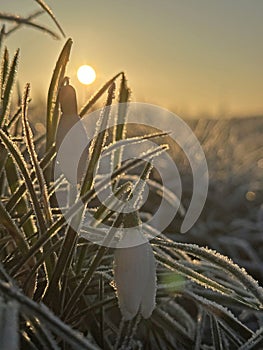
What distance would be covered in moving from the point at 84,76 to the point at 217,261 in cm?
85

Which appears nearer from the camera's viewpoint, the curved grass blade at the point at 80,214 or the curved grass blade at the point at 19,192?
the curved grass blade at the point at 80,214

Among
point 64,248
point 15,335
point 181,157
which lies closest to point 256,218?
point 181,157

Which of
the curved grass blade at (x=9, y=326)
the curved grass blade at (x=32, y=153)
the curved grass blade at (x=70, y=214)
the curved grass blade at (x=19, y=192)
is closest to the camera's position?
the curved grass blade at (x=9, y=326)

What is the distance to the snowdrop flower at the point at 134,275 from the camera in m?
0.73

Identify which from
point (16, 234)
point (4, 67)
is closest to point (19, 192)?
point (16, 234)

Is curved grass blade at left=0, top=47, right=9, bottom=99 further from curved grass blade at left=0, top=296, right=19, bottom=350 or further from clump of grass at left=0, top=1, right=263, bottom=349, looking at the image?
curved grass blade at left=0, top=296, right=19, bottom=350

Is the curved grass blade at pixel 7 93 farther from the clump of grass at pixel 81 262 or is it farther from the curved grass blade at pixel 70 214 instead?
the curved grass blade at pixel 70 214

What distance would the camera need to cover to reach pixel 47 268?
2.90 feet

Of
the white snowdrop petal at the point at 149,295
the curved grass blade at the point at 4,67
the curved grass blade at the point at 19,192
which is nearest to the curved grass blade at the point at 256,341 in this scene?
the white snowdrop petal at the point at 149,295

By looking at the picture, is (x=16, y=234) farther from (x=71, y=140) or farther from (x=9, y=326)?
(x=9, y=326)

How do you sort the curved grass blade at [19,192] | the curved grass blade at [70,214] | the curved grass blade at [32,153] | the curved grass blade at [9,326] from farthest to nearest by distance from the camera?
the curved grass blade at [19,192]
the curved grass blade at [32,153]
the curved grass blade at [70,214]
the curved grass blade at [9,326]

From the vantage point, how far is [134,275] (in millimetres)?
738

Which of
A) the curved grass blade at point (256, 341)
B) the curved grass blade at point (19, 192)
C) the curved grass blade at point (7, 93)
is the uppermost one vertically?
the curved grass blade at point (7, 93)

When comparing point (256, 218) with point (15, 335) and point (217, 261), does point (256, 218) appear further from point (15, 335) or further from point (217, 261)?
point (15, 335)
